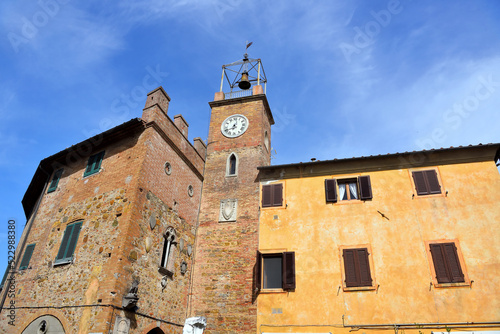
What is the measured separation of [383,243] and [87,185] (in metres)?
10.9

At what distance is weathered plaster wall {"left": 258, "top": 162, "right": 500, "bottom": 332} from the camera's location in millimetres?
10914

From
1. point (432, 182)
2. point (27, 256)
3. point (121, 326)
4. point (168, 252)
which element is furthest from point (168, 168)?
point (432, 182)

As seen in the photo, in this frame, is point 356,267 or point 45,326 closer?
point 45,326

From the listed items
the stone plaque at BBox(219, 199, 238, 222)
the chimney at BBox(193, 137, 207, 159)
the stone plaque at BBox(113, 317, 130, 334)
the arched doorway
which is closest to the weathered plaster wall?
the stone plaque at BBox(219, 199, 238, 222)

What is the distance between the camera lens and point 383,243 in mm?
12148

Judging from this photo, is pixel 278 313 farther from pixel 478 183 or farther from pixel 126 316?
pixel 478 183

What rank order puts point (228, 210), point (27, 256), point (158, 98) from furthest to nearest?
1. point (228, 210)
2. point (158, 98)
3. point (27, 256)

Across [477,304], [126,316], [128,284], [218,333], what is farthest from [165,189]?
[477,304]

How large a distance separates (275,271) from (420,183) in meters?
6.28

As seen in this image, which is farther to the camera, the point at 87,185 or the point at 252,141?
the point at 252,141

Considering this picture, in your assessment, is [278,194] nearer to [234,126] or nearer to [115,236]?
[234,126]

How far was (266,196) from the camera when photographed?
1439 centimetres

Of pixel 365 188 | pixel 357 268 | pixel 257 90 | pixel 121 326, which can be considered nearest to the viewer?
pixel 121 326

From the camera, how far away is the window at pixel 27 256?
41.9 feet
